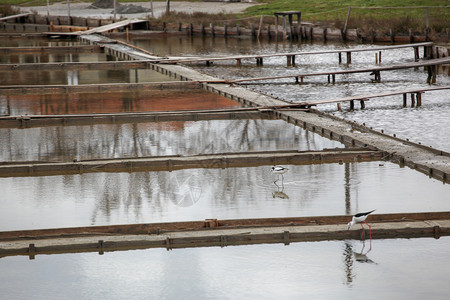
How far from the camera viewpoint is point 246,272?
9094 millimetres

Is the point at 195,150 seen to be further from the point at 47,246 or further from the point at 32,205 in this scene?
the point at 47,246

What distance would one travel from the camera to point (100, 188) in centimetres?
1268

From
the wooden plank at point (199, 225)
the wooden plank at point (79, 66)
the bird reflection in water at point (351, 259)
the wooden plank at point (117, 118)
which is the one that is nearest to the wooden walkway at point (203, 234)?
the wooden plank at point (199, 225)

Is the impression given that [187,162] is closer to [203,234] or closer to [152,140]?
[152,140]

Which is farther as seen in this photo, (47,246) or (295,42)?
(295,42)

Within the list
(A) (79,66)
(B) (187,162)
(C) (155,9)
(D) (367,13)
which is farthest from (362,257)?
(C) (155,9)

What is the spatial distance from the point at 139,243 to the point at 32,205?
2675mm

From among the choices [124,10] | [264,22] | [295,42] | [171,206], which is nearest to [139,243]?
[171,206]

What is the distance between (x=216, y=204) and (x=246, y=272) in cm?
262

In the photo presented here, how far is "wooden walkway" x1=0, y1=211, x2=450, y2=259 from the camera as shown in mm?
9891

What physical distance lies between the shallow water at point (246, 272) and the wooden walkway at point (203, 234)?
118 mm

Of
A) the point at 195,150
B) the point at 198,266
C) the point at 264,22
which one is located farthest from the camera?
the point at 264,22

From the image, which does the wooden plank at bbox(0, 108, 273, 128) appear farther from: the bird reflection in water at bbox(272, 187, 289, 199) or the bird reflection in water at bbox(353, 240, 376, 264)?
the bird reflection in water at bbox(353, 240, 376, 264)

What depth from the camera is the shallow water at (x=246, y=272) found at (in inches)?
336
